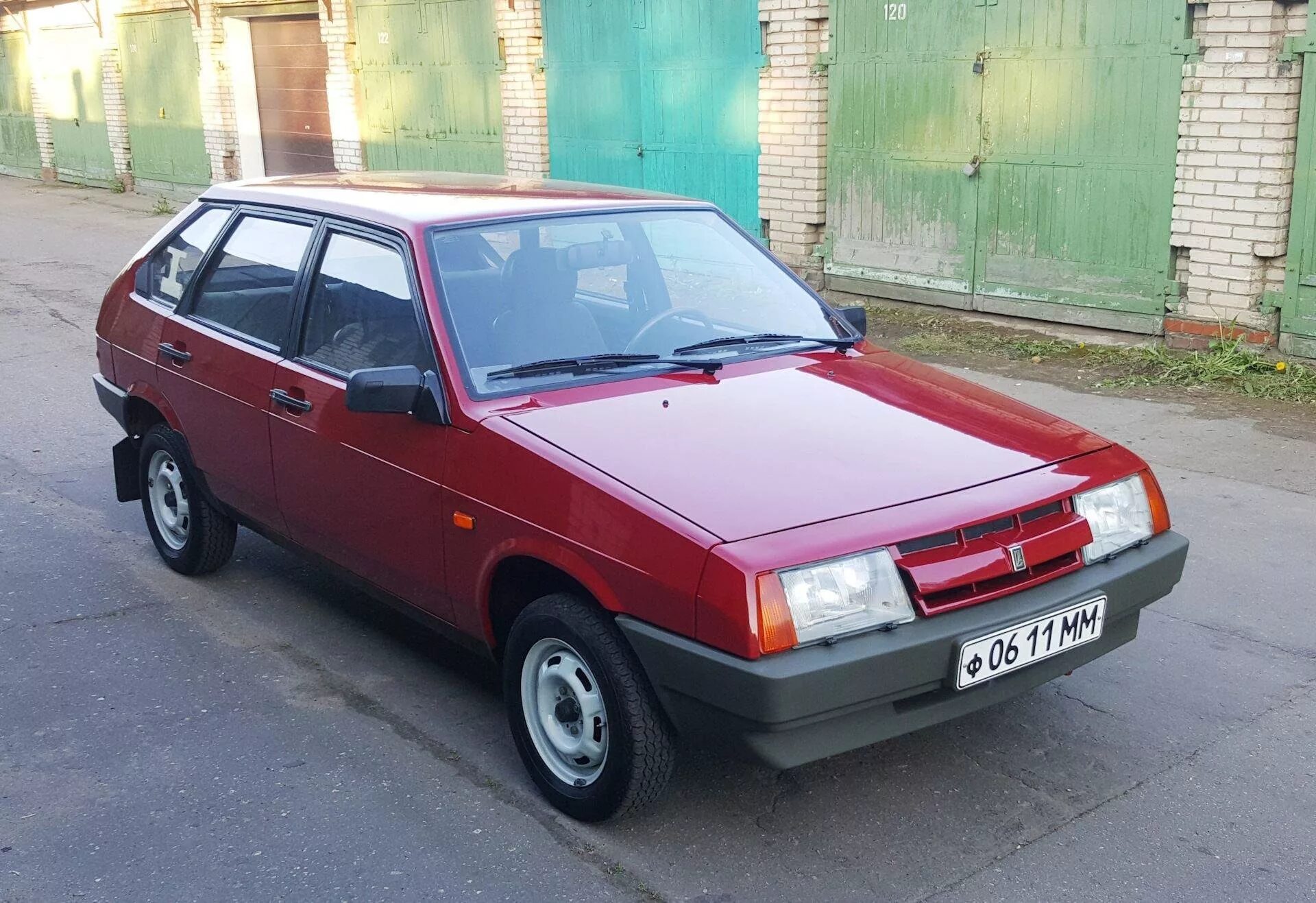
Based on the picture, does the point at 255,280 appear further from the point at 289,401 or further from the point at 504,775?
the point at 504,775

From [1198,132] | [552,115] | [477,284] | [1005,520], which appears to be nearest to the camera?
[1005,520]

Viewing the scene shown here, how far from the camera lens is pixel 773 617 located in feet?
9.95

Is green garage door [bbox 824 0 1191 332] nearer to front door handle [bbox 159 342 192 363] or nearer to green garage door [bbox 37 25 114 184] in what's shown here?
front door handle [bbox 159 342 192 363]

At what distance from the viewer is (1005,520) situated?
11.1 feet

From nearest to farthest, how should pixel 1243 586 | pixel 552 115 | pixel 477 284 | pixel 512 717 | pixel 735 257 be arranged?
pixel 512 717 < pixel 477 284 < pixel 735 257 < pixel 1243 586 < pixel 552 115

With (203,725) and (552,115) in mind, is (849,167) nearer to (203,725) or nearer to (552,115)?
(552,115)

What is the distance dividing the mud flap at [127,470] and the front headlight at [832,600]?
3590 millimetres

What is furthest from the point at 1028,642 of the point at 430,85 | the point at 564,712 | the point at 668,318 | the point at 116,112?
the point at 116,112

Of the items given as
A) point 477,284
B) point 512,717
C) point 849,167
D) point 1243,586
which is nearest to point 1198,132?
point 849,167

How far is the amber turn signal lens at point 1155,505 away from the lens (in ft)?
12.4

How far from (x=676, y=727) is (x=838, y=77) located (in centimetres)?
829

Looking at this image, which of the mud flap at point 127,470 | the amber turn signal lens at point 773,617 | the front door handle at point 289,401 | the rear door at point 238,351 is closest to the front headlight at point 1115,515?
the amber turn signal lens at point 773,617

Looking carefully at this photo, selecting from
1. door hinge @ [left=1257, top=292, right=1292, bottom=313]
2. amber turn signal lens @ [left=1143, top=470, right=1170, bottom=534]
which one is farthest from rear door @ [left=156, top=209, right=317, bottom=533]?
door hinge @ [left=1257, top=292, right=1292, bottom=313]

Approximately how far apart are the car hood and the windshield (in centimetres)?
19
